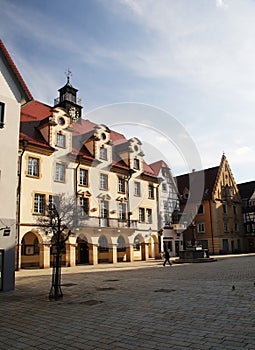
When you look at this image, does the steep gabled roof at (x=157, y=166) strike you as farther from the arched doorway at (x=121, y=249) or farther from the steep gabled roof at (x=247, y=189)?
the steep gabled roof at (x=247, y=189)

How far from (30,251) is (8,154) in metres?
16.1

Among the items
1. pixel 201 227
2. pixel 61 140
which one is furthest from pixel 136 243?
pixel 201 227

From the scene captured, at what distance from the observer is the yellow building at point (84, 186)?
2806 cm

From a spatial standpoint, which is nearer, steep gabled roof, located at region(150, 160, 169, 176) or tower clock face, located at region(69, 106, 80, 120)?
tower clock face, located at region(69, 106, 80, 120)

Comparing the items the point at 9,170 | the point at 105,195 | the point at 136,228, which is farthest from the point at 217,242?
the point at 9,170

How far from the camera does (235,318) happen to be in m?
7.91

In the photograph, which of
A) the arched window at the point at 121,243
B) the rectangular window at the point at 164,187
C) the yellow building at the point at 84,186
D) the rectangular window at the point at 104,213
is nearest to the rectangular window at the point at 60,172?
the yellow building at the point at 84,186

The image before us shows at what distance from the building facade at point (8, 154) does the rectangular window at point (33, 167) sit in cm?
1143

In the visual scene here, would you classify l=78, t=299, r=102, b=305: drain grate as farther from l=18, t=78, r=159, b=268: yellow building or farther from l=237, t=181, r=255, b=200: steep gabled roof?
l=237, t=181, r=255, b=200: steep gabled roof

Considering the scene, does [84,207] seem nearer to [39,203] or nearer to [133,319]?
[39,203]

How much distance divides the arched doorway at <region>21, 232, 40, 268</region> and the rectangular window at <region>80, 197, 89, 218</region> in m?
4.66

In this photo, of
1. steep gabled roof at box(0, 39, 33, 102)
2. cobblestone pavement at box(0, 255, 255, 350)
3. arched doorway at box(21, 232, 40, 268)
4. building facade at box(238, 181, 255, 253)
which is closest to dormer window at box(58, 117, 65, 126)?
arched doorway at box(21, 232, 40, 268)

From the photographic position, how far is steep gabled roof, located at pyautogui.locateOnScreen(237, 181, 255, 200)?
64856mm

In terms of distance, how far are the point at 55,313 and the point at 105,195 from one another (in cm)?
2519
